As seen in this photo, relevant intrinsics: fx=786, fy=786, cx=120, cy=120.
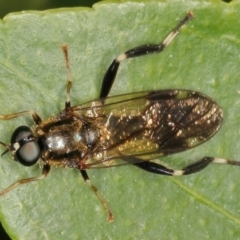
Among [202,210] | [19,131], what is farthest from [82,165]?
[202,210]

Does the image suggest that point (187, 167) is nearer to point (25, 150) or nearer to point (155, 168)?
point (155, 168)

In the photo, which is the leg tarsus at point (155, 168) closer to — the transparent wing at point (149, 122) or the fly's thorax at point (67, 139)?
the transparent wing at point (149, 122)

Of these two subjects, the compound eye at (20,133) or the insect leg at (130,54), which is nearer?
the insect leg at (130,54)

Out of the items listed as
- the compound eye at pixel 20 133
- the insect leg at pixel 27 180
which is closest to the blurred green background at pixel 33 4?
the compound eye at pixel 20 133

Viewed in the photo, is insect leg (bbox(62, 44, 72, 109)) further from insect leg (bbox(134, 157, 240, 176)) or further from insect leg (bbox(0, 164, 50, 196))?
insect leg (bbox(134, 157, 240, 176))

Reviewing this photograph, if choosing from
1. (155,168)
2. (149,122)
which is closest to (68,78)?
(149,122)

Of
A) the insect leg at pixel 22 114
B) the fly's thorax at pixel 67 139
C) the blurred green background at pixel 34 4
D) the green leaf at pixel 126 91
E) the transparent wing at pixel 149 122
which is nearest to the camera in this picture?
the green leaf at pixel 126 91
